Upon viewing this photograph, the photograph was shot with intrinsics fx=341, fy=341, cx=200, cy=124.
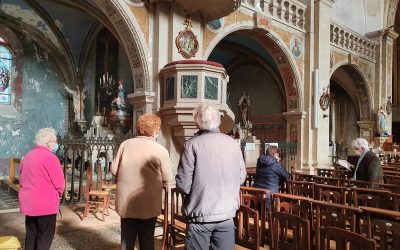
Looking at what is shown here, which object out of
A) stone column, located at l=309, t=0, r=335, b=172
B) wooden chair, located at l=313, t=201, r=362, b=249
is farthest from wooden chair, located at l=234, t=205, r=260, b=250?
stone column, located at l=309, t=0, r=335, b=172

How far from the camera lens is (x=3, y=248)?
2223 mm

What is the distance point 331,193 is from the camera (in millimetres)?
3975

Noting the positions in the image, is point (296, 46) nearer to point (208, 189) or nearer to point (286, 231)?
point (286, 231)

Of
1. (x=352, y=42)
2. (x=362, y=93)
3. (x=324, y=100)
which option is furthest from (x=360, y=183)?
(x=362, y=93)

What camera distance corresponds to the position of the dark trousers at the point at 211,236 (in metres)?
2.19

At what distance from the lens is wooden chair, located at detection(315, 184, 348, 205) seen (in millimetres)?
3867

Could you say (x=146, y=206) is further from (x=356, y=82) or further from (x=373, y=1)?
(x=373, y=1)

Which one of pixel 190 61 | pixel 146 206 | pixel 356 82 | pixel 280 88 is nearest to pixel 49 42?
pixel 190 61

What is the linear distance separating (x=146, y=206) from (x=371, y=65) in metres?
15.1

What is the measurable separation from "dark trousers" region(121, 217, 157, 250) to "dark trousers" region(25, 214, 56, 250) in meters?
0.87

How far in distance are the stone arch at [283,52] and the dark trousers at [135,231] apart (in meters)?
6.09

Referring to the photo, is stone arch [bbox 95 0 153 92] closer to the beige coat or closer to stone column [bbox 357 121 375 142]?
the beige coat

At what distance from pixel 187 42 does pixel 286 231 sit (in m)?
5.23

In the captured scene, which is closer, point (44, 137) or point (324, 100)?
point (44, 137)
